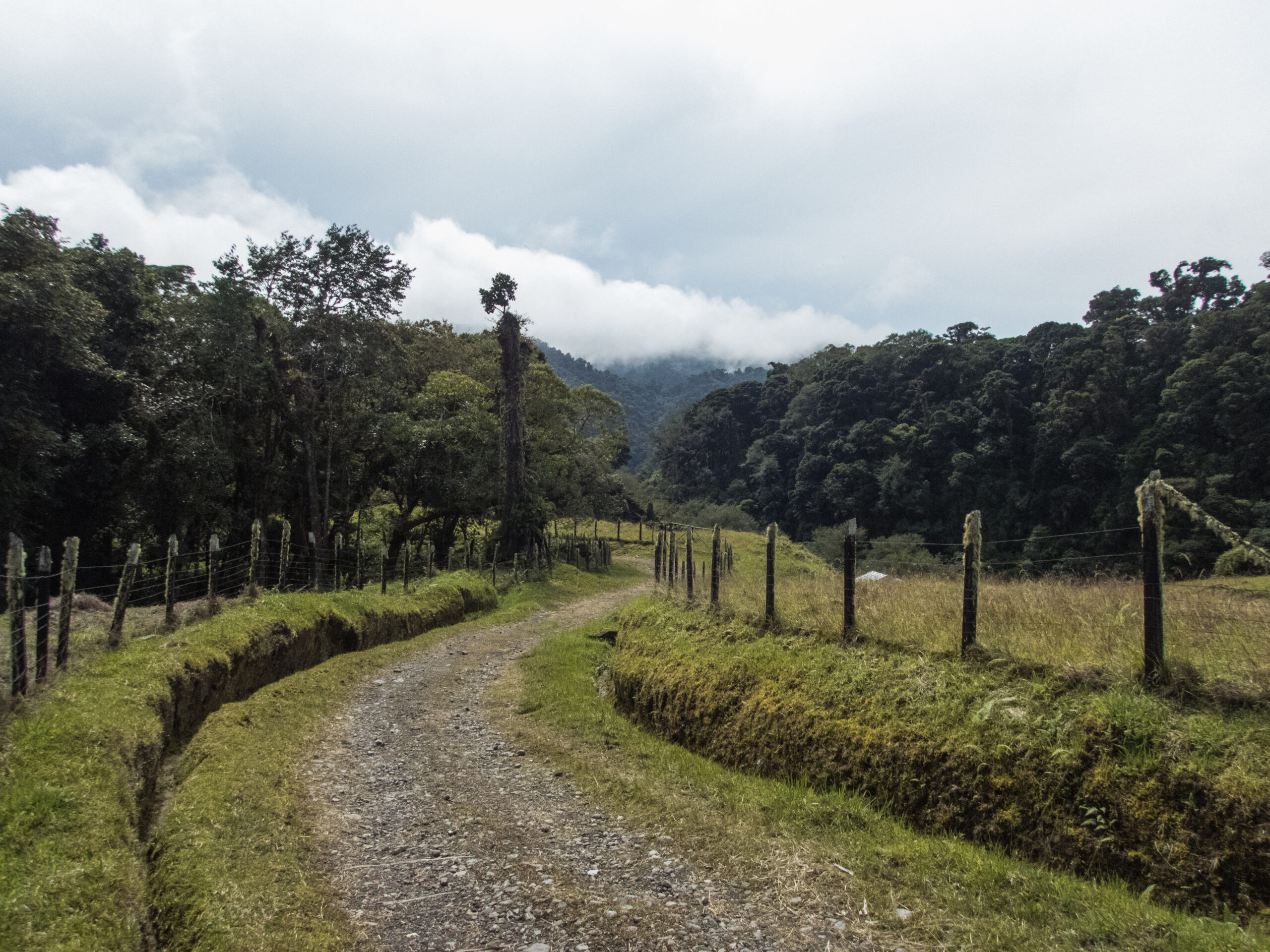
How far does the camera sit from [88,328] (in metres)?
18.5

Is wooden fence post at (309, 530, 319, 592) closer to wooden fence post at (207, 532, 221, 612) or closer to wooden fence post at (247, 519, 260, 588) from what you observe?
wooden fence post at (247, 519, 260, 588)

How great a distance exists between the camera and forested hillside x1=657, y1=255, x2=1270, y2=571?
44812mm

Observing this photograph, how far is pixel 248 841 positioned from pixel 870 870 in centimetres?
486

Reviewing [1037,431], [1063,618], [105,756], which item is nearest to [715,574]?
[1063,618]

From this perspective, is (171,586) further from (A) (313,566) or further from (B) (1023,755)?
(B) (1023,755)

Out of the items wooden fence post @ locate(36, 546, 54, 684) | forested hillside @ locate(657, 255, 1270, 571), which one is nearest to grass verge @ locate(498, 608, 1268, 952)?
wooden fence post @ locate(36, 546, 54, 684)

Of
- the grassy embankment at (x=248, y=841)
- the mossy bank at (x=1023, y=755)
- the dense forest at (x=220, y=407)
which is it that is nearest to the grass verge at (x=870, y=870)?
the mossy bank at (x=1023, y=755)

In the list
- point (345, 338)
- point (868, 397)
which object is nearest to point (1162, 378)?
point (868, 397)

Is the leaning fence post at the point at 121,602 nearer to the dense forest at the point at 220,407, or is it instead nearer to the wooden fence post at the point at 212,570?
the wooden fence post at the point at 212,570

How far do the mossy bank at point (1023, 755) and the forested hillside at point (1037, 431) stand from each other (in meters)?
24.4

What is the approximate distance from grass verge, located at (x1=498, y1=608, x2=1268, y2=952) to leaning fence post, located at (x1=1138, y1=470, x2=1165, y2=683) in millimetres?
1917

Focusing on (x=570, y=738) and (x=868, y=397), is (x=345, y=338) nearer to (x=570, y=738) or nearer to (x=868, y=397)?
(x=570, y=738)

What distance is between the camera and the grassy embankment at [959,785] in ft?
14.5

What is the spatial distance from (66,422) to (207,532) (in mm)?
5983
